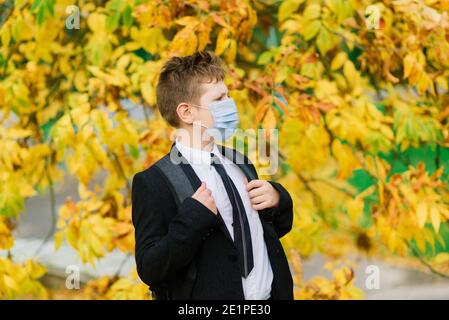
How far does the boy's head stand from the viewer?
5.93 ft

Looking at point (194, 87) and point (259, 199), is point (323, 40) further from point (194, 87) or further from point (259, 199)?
point (259, 199)

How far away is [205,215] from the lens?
1.63 meters

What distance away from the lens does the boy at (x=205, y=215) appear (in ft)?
5.39

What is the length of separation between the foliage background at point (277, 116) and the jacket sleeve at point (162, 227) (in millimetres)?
1649

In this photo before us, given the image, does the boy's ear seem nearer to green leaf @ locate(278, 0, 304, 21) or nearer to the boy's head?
the boy's head

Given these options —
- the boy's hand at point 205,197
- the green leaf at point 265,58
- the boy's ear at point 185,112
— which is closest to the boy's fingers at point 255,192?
the boy's hand at point 205,197

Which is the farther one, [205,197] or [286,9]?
[286,9]

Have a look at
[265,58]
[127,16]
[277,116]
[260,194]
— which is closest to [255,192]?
[260,194]

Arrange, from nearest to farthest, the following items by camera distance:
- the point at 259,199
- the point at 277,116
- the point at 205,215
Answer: the point at 205,215
the point at 259,199
the point at 277,116

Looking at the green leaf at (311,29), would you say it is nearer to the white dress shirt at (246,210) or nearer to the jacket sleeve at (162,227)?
the white dress shirt at (246,210)

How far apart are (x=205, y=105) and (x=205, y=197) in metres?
0.26
